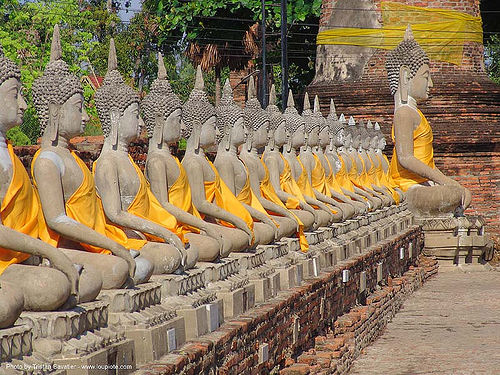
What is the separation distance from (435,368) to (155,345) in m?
4.14

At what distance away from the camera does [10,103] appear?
481cm

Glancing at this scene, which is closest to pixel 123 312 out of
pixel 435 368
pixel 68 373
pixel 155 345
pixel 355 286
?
pixel 155 345

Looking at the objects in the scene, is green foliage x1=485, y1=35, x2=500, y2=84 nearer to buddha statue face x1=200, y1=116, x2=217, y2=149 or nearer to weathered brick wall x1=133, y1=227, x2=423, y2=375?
weathered brick wall x1=133, y1=227, x2=423, y2=375

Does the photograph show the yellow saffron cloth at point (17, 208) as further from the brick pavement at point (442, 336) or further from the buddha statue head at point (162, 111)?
the brick pavement at point (442, 336)

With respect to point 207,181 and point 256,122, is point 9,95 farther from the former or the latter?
point 256,122

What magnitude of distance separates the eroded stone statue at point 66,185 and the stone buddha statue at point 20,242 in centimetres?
22

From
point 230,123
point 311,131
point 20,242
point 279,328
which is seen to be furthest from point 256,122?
point 20,242

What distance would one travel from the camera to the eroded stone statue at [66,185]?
5.30 metres

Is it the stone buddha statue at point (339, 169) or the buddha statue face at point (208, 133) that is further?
the stone buddha statue at point (339, 169)

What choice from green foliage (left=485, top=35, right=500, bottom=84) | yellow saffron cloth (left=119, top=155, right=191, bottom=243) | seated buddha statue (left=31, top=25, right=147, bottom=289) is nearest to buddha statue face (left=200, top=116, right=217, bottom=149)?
yellow saffron cloth (left=119, top=155, right=191, bottom=243)

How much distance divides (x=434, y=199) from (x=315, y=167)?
16.6 feet

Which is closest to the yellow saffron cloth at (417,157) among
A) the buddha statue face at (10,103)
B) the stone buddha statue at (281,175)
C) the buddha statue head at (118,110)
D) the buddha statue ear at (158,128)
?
the stone buddha statue at (281,175)

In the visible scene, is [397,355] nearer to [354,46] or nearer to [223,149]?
[223,149]

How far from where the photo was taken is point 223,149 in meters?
8.66
